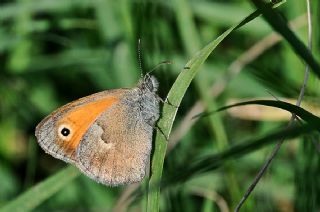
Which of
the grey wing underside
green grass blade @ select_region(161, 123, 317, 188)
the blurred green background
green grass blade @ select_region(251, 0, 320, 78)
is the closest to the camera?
green grass blade @ select_region(161, 123, 317, 188)

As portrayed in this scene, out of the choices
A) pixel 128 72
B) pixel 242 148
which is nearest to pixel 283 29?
pixel 242 148

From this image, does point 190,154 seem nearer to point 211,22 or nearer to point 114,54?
point 114,54

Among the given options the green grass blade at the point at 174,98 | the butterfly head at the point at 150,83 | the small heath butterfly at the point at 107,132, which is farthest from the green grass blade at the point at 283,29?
the butterfly head at the point at 150,83

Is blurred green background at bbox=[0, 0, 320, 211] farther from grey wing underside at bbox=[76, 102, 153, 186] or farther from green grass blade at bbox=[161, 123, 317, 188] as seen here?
green grass blade at bbox=[161, 123, 317, 188]

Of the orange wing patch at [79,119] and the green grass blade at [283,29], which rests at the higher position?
the green grass blade at [283,29]

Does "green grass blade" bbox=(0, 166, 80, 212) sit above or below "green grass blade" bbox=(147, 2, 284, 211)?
below

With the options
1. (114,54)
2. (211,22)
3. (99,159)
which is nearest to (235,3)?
(211,22)

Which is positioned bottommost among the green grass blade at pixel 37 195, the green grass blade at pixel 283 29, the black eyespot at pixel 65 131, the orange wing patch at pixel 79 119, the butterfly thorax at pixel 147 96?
the green grass blade at pixel 37 195

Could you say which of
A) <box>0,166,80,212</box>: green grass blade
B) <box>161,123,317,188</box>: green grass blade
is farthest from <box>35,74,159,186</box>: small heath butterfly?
<box>161,123,317,188</box>: green grass blade

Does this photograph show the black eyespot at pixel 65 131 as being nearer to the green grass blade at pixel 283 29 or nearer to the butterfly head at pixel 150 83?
the butterfly head at pixel 150 83
